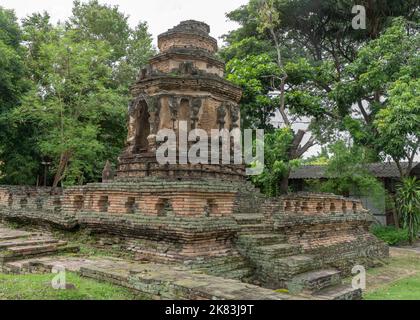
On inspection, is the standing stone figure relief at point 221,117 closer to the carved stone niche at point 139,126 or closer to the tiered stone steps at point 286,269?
the carved stone niche at point 139,126

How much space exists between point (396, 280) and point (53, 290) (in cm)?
847

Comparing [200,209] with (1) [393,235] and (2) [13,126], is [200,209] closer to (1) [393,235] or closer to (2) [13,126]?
(1) [393,235]

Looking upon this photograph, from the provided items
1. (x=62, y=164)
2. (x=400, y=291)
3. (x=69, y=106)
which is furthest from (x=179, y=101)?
(x=69, y=106)

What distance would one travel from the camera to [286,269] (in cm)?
699

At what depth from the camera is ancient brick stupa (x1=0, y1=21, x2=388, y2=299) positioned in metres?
7.06

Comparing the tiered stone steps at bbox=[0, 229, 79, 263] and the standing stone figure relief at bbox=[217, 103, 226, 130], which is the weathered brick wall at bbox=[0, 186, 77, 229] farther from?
the standing stone figure relief at bbox=[217, 103, 226, 130]

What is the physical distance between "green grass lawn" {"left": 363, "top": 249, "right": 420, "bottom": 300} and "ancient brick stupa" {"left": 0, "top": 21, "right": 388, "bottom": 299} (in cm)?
59

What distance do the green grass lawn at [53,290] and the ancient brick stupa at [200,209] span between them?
5.18 feet

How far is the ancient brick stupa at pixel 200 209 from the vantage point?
23.2 feet

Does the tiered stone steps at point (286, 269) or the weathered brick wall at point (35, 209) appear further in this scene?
the weathered brick wall at point (35, 209)

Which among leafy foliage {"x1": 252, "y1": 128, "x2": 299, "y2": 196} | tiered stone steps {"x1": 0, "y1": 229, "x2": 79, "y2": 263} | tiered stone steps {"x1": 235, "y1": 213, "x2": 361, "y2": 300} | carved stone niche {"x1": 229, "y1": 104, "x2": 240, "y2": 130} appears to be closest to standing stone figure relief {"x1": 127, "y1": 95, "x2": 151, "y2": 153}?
carved stone niche {"x1": 229, "y1": 104, "x2": 240, "y2": 130}

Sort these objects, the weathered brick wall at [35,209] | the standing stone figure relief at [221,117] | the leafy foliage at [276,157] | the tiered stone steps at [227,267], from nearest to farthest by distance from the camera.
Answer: the tiered stone steps at [227,267]
the weathered brick wall at [35,209]
the standing stone figure relief at [221,117]
the leafy foliage at [276,157]

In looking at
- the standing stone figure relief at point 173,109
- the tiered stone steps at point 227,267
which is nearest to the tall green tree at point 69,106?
the standing stone figure relief at point 173,109

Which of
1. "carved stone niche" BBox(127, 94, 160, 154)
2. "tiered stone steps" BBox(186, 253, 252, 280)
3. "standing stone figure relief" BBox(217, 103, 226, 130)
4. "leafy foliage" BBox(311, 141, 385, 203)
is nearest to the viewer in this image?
"tiered stone steps" BBox(186, 253, 252, 280)
